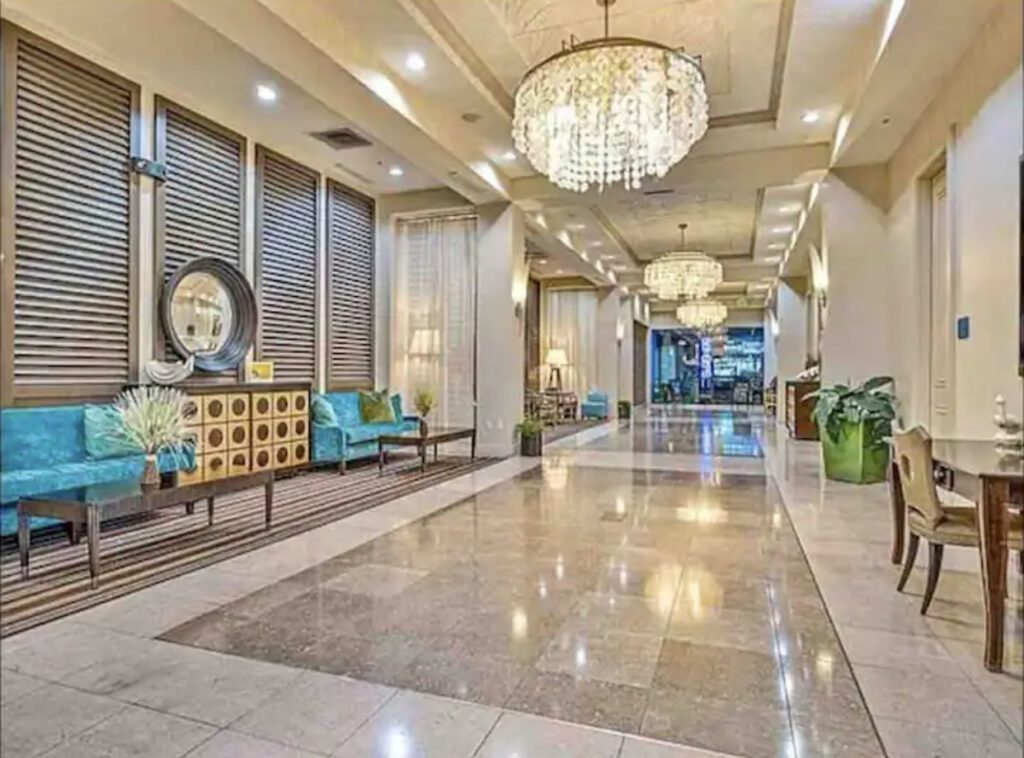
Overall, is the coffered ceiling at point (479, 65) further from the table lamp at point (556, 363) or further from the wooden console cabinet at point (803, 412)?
the table lamp at point (556, 363)

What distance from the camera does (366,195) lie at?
9.17 meters

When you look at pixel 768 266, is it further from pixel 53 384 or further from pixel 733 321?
pixel 53 384

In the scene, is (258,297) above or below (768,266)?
below

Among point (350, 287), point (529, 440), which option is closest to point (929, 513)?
point (529, 440)

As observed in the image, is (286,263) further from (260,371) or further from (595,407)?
(595,407)

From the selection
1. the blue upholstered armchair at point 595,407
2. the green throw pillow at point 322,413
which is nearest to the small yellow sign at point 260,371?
the green throw pillow at point 322,413

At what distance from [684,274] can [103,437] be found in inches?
353

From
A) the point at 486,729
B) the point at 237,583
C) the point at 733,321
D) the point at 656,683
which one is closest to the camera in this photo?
the point at 486,729

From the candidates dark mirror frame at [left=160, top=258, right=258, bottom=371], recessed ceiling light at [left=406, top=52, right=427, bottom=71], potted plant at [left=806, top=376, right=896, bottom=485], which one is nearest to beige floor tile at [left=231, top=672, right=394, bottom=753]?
dark mirror frame at [left=160, top=258, right=258, bottom=371]

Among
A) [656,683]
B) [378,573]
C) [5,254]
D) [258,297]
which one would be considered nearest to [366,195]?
[258,297]

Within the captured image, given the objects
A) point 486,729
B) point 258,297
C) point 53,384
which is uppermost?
point 258,297

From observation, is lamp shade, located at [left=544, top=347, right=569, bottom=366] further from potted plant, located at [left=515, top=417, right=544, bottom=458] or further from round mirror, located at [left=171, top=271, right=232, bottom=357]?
round mirror, located at [left=171, top=271, right=232, bottom=357]

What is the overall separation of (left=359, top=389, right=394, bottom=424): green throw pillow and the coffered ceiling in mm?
2836

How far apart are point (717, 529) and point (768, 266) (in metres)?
11.5
